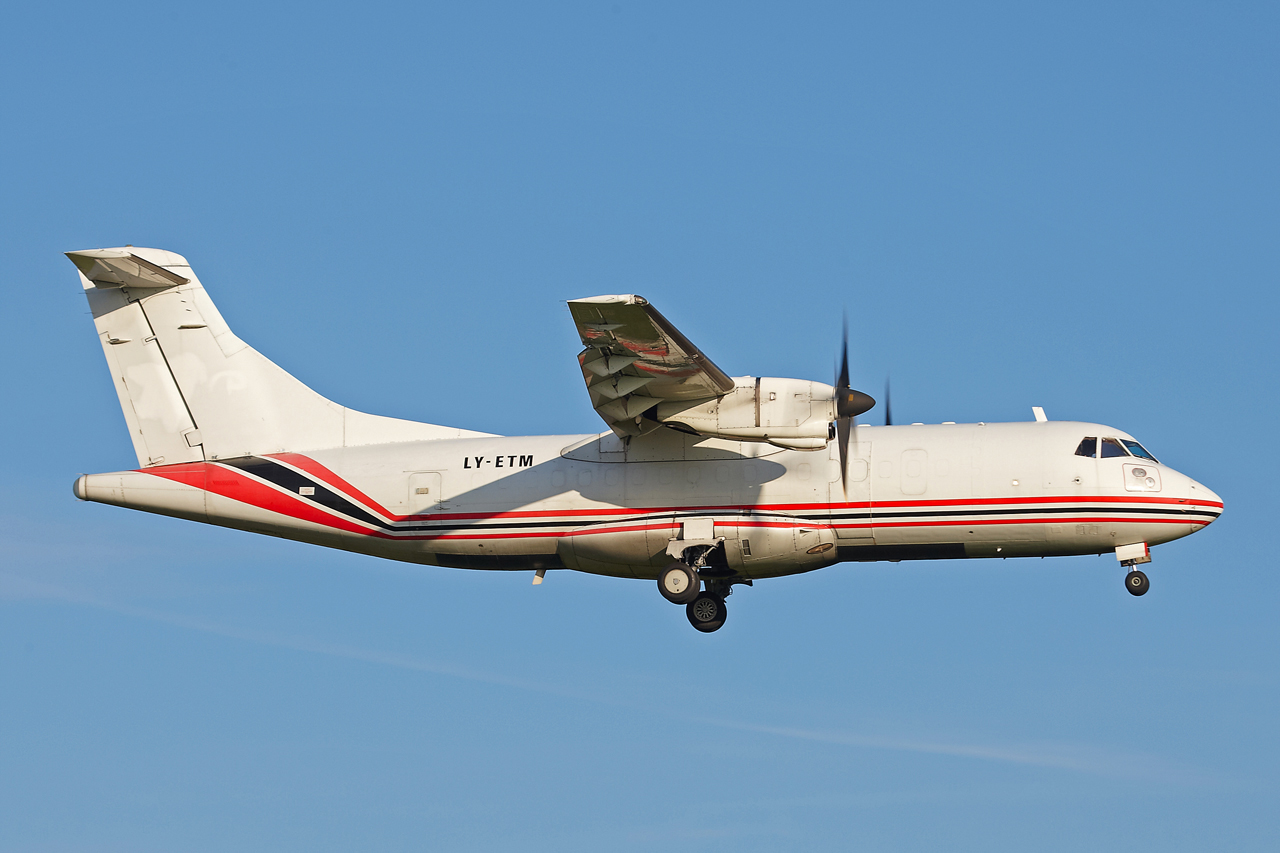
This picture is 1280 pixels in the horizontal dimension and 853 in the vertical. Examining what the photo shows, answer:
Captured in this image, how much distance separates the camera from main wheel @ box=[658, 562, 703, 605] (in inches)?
939

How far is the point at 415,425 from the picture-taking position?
1040 inches

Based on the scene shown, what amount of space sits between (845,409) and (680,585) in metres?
3.87

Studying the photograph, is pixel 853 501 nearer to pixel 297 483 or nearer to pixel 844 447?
pixel 844 447

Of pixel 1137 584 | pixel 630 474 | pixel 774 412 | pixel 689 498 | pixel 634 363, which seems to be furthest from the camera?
pixel 630 474

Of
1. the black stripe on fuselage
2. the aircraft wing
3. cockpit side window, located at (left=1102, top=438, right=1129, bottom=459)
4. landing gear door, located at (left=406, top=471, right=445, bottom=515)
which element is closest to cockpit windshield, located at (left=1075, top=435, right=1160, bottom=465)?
cockpit side window, located at (left=1102, top=438, right=1129, bottom=459)

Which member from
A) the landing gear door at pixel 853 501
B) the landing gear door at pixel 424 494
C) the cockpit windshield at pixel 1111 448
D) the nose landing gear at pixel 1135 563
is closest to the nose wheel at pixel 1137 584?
the nose landing gear at pixel 1135 563

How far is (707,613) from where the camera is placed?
2559cm

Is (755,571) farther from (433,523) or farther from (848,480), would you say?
(433,523)

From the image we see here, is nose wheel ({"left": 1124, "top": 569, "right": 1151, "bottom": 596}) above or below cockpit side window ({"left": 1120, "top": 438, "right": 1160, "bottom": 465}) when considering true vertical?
below

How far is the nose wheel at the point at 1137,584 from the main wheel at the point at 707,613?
6609 mm

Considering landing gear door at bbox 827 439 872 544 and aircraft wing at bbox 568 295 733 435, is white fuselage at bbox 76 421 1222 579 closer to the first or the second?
landing gear door at bbox 827 439 872 544

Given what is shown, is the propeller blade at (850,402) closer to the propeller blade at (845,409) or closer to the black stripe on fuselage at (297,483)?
the propeller blade at (845,409)

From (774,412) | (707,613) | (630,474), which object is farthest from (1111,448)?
(630,474)

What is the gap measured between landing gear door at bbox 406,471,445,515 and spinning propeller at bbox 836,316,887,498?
6.68 m
